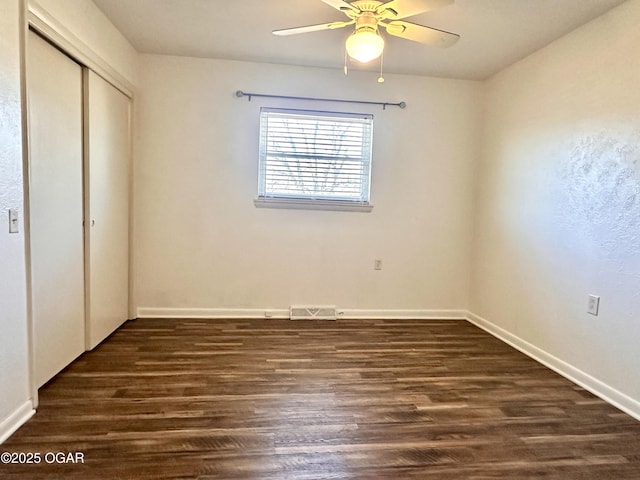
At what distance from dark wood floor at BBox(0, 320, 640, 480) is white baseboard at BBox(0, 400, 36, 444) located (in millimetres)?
44

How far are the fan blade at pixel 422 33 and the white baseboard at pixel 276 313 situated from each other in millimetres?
2573

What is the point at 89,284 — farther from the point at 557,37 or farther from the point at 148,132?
the point at 557,37

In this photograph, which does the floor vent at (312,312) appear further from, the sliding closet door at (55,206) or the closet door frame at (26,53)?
the closet door frame at (26,53)

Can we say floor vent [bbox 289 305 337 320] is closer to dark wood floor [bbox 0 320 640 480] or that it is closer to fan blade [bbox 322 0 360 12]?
dark wood floor [bbox 0 320 640 480]

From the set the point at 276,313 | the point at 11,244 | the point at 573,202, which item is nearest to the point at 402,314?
the point at 276,313

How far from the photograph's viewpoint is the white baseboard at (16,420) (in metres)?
1.77

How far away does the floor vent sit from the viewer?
3834 mm

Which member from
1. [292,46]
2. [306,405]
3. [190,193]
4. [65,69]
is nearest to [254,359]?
[306,405]

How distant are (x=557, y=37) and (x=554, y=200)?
48.8 inches

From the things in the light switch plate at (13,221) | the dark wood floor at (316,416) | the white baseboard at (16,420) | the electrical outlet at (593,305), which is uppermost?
the light switch plate at (13,221)

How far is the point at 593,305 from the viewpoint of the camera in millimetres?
2551

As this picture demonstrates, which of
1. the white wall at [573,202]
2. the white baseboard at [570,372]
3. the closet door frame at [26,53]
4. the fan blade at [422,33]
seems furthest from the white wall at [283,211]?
the fan blade at [422,33]

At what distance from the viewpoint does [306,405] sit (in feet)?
7.16

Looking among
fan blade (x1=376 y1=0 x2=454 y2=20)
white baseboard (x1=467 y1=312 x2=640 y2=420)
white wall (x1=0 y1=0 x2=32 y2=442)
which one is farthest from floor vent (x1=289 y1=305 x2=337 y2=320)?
fan blade (x1=376 y1=0 x2=454 y2=20)
